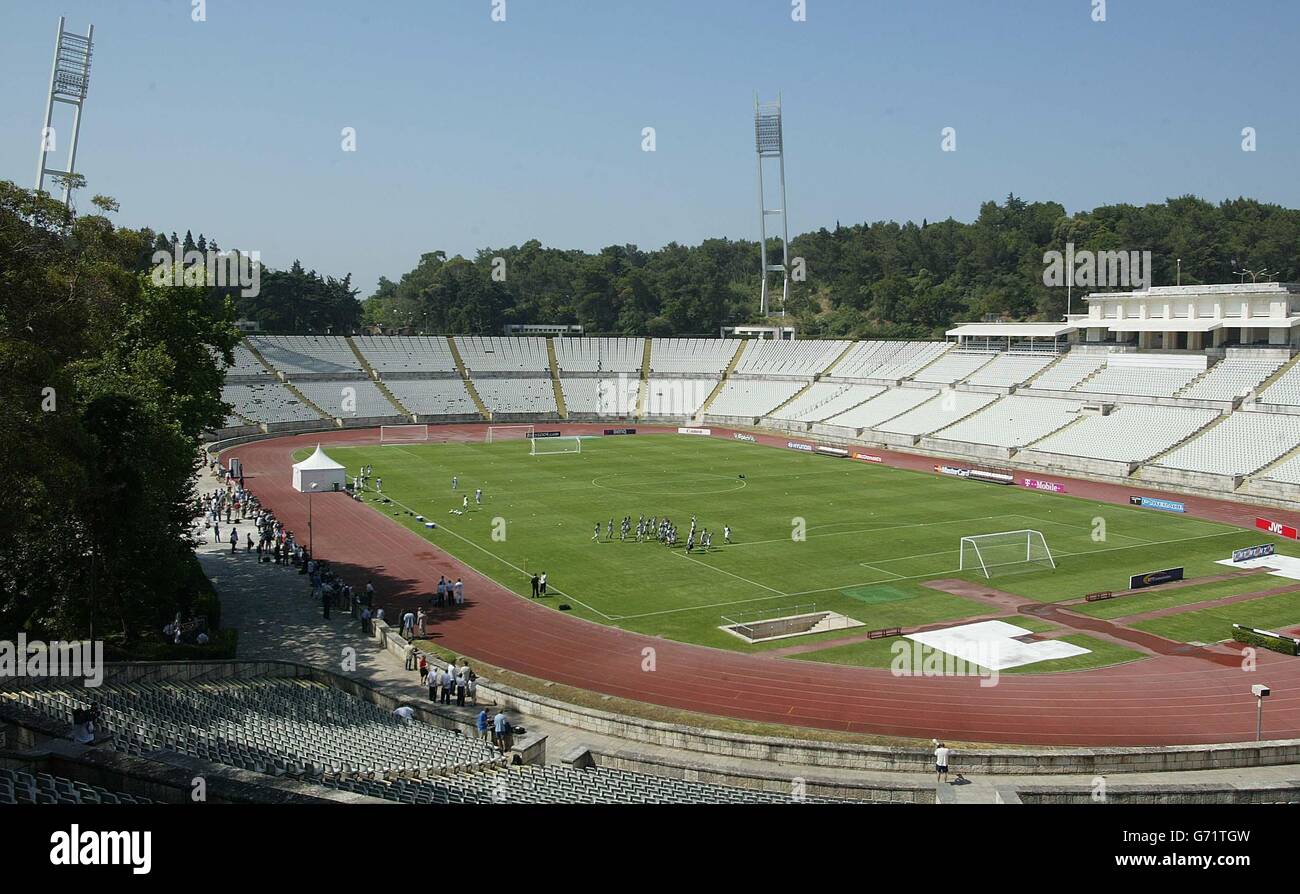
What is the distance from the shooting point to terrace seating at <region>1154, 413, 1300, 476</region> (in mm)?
53156

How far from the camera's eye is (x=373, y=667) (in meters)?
25.4

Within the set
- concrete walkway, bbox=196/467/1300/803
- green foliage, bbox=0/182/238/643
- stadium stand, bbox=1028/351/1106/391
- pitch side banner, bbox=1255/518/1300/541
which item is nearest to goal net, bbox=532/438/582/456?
concrete walkway, bbox=196/467/1300/803

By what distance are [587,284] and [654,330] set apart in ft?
46.3

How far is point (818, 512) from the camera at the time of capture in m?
47.6

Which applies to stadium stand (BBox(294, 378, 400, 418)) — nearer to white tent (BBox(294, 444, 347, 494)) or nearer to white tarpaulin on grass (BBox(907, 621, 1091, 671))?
white tent (BBox(294, 444, 347, 494))

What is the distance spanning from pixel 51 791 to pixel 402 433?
234 feet

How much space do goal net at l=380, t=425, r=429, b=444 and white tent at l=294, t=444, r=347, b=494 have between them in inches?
938

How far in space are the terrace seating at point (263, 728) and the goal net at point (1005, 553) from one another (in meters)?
22.9

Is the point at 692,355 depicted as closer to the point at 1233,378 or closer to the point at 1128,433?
the point at 1128,433

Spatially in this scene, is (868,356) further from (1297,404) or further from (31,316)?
(31,316)

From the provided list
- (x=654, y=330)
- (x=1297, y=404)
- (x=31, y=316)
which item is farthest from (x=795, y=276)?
(x=31, y=316)

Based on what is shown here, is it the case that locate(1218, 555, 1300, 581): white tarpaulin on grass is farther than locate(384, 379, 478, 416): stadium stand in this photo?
No

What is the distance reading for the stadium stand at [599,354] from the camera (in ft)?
343

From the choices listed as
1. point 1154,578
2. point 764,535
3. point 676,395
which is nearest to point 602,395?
point 676,395
